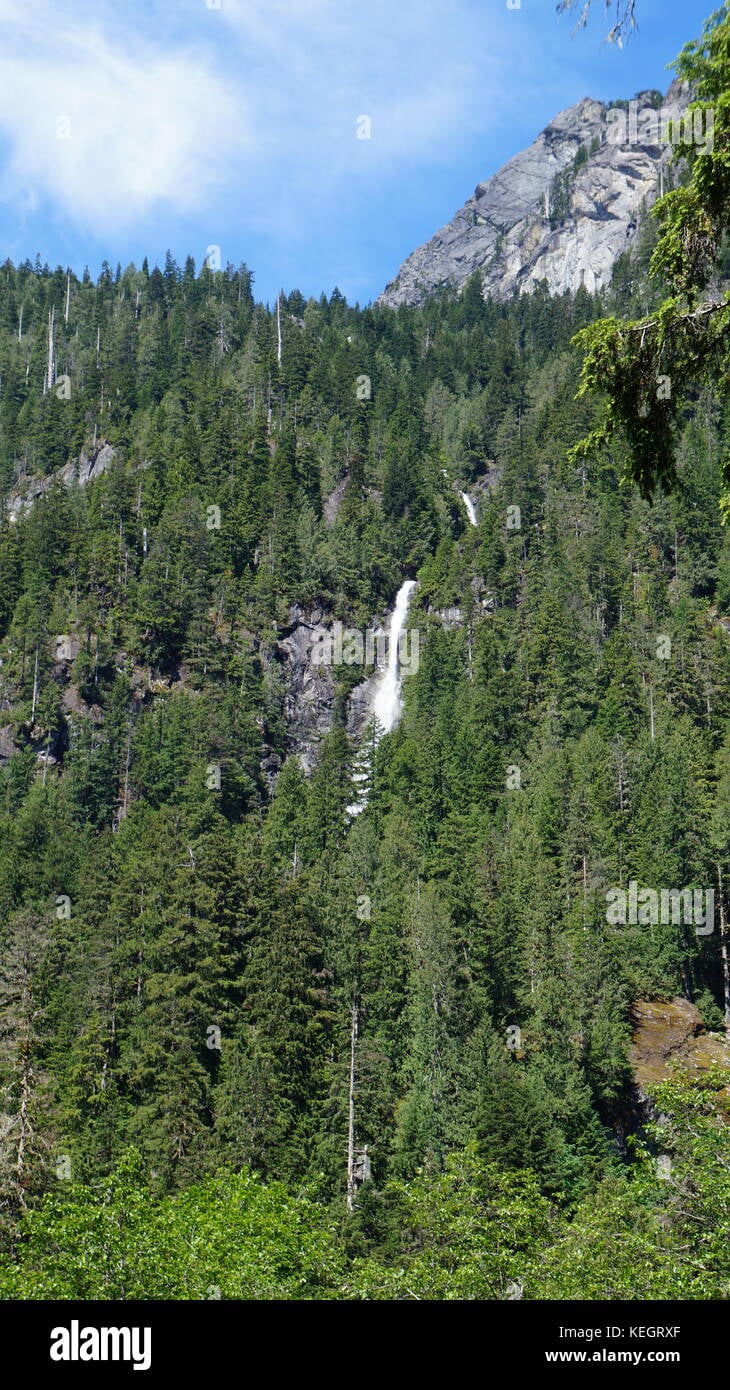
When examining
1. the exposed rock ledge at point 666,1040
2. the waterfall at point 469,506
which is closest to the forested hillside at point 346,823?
the exposed rock ledge at point 666,1040

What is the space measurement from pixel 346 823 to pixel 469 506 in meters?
57.8

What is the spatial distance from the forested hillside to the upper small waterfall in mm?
2000

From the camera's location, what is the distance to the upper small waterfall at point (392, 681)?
327ft

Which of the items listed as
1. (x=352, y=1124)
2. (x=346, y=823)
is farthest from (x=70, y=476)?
(x=352, y=1124)

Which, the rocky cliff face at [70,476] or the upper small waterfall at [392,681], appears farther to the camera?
the rocky cliff face at [70,476]

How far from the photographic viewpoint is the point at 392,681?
103 metres

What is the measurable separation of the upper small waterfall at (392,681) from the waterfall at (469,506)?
14.9 m

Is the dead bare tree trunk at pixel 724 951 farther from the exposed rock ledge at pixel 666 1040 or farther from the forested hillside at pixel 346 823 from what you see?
the exposed rock ledge at pixel 666 1040

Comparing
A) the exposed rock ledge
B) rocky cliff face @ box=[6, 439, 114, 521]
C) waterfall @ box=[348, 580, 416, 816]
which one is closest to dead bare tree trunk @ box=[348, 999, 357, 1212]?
the exposed rock ledge

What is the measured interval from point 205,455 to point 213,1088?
87.3 meters

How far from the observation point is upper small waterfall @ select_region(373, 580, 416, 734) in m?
99.7

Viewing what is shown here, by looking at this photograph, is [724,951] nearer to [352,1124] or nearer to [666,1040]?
[666,1040]

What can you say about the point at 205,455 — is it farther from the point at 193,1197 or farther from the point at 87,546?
the point at 193,1197
